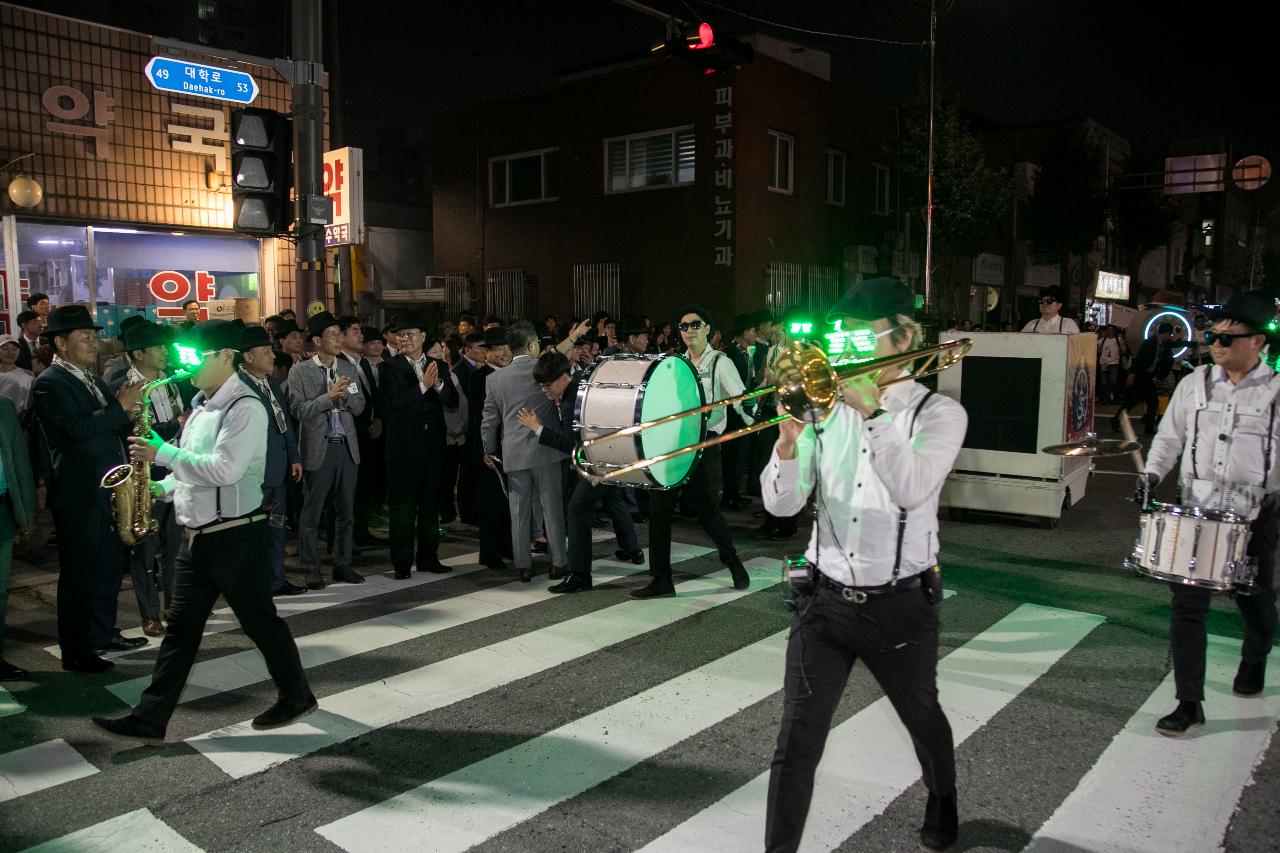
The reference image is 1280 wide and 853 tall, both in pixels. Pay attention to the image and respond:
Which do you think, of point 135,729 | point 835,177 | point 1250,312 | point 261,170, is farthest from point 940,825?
point 835,177

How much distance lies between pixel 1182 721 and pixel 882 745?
158 centimetres

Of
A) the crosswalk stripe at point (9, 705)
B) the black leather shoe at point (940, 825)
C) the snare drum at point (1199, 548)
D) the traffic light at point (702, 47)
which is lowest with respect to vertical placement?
the crosswalk stripe at point (9, 705)

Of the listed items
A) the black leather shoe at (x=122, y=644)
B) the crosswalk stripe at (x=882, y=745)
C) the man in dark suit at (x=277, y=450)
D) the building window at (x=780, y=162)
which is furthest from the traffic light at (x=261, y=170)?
the building window at (x=780, y=162)

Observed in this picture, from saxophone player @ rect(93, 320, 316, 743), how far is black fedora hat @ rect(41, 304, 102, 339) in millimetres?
1716

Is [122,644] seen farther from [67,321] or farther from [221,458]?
[221,458]

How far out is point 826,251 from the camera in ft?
81.4

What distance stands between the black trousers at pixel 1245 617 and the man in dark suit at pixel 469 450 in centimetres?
674

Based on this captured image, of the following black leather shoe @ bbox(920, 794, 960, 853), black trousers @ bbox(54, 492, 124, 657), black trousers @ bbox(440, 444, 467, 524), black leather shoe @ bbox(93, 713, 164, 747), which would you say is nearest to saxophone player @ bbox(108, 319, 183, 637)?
black trousers @ bbox(54, 492, 124, 657)

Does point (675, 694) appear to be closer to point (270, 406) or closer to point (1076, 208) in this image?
point (270, 406)

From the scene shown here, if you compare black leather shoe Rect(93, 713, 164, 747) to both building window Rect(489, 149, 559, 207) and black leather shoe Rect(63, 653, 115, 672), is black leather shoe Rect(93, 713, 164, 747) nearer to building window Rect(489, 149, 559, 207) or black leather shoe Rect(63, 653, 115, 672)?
black leather shoe Rect(63, 653, 115, 672)

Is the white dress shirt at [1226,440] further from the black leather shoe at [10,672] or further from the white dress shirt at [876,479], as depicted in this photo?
the black leather shoe at [10,672]

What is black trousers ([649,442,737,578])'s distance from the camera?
7117 millimetres

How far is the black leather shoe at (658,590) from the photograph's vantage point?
7.25 metres

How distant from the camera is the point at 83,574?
5773 millimetres
